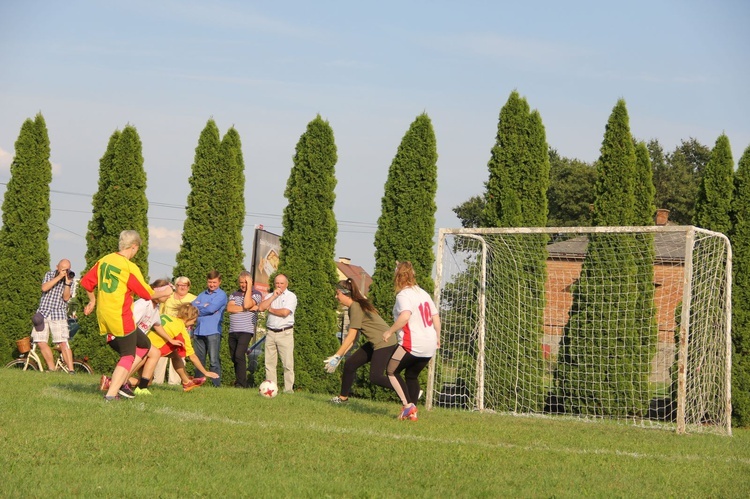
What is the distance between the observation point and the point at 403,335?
38.5ft

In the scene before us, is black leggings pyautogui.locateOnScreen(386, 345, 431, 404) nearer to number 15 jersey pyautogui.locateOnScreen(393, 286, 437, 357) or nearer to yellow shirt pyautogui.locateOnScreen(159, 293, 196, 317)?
number 15 jersey pyautogui.locateOnScreen(393, 286, 437, 357)

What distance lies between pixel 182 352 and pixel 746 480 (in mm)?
8052

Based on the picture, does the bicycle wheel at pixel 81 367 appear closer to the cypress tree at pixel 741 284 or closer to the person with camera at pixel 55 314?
the person with camera at pixel 55 314

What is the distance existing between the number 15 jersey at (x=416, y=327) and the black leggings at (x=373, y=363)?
2.48 feet

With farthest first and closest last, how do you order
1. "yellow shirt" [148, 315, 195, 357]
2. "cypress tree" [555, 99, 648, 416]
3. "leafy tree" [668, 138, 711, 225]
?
"leafy tree" [668, 138, 711, 225]
"cypress tree" [555, 99, 648, 416]
"yellow shirt" [148, 315, 195, 357]

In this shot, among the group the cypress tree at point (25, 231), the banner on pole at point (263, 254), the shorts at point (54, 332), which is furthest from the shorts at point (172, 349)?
the banner on pole at point (263, 254)

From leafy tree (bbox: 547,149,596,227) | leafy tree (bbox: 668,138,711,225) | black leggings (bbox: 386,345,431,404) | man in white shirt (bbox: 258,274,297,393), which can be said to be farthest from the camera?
leafy tree (bbox: 668,138,711,225)

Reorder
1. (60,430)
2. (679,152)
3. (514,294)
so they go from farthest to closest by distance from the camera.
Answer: (679,152), (514,294), (60,430)

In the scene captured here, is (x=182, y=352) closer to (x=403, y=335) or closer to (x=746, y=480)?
(x=403, y=335)

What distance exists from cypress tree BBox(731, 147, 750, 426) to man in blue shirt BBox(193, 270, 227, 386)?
950cm

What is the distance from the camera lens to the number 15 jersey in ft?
38.2

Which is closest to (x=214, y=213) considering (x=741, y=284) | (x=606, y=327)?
(x=606, y=327)

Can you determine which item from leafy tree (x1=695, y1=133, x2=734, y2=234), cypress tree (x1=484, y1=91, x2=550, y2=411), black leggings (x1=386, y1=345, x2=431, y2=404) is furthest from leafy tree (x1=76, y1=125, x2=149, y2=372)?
leafy tree (x1=695, y1=133, x2=734, y2=234)

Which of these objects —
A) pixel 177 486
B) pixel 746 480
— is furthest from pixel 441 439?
pixel 177 486
